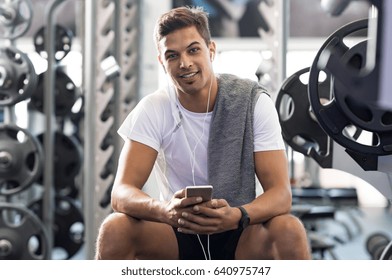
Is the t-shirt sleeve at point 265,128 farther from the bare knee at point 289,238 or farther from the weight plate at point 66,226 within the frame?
the weight plate at point 66,226

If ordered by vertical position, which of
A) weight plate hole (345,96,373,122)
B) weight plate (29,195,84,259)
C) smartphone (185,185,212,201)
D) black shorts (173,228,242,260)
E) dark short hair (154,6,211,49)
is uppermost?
dark short hair (154,6,211,49)

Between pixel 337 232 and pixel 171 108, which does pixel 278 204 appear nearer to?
pixel 171 108

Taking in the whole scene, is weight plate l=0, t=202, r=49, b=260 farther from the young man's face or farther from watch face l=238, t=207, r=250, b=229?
watch face l=238, t=207, r=250, b=229

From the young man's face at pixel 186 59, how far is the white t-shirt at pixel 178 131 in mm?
70

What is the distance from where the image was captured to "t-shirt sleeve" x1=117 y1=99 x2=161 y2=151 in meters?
1.80

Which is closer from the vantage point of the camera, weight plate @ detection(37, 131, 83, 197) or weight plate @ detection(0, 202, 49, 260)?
weight plate @ detection(0, 202, 49, 260)

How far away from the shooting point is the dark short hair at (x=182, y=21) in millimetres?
1785

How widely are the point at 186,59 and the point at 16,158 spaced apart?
1.72 m

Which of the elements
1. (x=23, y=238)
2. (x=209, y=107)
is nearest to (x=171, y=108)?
(x=209, y=107)

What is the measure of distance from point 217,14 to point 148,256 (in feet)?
13.4

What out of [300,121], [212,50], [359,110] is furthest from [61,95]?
[359,110]

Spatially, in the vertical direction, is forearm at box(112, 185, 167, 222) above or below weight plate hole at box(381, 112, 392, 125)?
below

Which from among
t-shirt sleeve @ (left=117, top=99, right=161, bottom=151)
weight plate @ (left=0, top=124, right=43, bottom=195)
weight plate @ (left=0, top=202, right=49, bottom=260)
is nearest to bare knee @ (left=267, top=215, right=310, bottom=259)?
t-shirt sleeve @ (left=117, top=99, right=161, bottom=151)

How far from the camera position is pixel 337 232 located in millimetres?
5594
